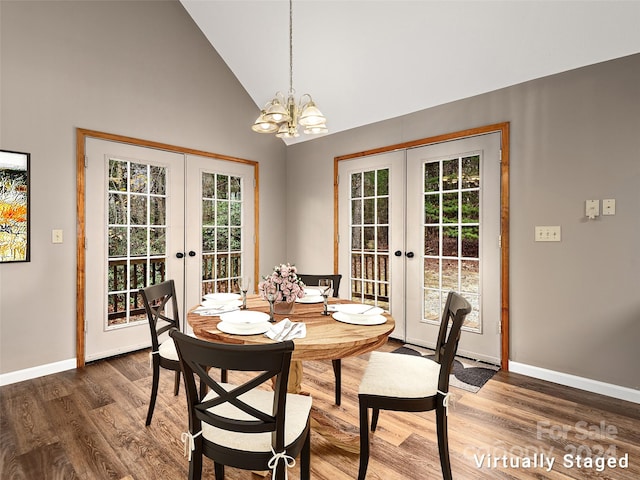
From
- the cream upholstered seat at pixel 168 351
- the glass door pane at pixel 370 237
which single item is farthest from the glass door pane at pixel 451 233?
the cream upholstered seat at pixel 168 351

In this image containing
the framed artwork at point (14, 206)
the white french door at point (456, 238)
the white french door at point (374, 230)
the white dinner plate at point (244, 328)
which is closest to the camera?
the white dinner plate at point (244, 328)

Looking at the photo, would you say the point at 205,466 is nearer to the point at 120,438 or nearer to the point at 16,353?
the point at 120,438

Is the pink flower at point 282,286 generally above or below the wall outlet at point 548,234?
below

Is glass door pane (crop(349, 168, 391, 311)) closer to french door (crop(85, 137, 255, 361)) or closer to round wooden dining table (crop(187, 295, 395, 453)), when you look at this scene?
french door (crop(85, 137, 255, 361))

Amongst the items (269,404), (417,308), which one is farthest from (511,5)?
(269,404)

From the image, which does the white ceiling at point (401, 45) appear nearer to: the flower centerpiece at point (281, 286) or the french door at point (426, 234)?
the french door at point (426, 234)

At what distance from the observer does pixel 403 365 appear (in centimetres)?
186

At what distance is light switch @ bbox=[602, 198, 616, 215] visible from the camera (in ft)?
8.02

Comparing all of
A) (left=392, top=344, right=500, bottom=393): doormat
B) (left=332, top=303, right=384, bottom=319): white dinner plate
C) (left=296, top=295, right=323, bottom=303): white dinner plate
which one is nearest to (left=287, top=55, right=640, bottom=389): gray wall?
(left=392, top=344, right=500, bottom=393): doormat

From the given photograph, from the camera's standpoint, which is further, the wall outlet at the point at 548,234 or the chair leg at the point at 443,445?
the wall outlet at the point at 548,234

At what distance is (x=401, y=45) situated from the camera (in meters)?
3.11

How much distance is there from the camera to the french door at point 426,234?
121 inches

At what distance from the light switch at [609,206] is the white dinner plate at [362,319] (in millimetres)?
1871

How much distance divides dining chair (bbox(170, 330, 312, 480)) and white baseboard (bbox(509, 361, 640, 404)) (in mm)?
2302
